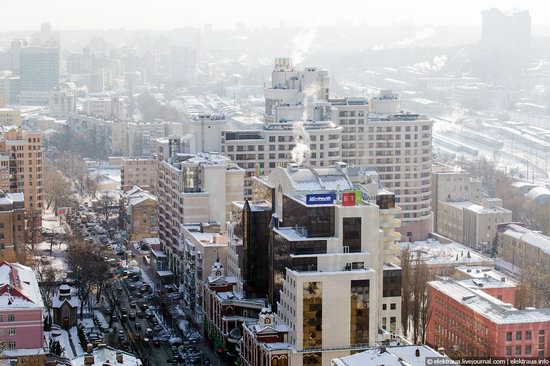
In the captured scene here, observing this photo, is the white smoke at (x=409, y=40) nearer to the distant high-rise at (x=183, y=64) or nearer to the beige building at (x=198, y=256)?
the distant high-rise at (x=183, y=64)

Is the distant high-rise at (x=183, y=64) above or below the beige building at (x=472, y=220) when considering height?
above

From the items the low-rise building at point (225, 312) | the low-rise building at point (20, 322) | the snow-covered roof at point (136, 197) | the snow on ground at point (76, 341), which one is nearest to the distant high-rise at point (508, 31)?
the snow-covered roof at point (136, 197)

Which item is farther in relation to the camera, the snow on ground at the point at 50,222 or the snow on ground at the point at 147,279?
the snow on ground at the point at 50,222

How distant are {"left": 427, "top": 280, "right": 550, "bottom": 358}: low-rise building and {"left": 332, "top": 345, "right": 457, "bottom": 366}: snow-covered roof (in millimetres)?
4006

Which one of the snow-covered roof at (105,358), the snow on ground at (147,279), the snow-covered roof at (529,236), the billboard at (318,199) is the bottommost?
the snow on ground at (147,279)

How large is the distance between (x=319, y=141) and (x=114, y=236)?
22.1 feet

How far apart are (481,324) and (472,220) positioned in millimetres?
12048

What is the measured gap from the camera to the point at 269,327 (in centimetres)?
2098

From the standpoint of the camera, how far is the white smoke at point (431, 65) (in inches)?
3177

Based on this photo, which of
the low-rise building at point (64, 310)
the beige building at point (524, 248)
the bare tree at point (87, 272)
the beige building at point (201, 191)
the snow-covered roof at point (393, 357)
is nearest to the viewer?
the snow-covered roof at point (393, 357)

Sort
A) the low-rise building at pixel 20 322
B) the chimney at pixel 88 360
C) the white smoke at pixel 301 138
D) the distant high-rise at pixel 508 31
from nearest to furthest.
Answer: the chimney at pixel 88 360 < the low-rise building at pixel 20 322 < the white smoke at pixel 301 138 < the distant high-rise at pixel 508 31

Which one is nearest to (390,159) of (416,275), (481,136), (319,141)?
(319,141)

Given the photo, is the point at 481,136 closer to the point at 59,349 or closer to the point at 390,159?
the point at 390,159

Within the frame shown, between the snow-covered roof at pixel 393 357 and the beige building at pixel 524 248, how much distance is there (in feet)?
39.1
